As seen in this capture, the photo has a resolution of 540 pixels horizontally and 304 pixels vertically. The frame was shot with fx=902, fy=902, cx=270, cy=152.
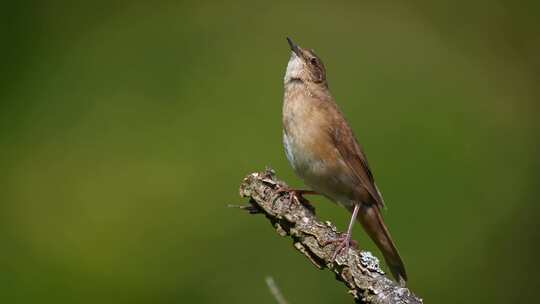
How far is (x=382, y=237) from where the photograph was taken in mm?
5121

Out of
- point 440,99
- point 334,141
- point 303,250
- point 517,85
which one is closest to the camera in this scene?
point 303,250

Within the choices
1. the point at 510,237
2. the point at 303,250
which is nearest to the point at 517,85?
the point at 510,237

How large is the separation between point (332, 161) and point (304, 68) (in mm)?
760

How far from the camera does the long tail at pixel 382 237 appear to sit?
5.02 m

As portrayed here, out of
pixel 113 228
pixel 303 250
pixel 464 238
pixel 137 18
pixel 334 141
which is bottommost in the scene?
pixel 303 250

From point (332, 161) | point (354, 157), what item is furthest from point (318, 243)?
point (354, 157)

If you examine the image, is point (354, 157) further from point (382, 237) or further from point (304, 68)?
point (304, 68)

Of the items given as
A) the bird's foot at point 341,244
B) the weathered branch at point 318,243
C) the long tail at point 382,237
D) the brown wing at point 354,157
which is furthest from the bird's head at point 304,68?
the bird's foot at point 341,244

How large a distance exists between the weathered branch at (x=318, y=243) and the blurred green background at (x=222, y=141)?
5.49 ft

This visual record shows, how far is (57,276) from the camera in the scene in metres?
5.61

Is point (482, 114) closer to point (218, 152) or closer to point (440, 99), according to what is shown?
point (440, 99)

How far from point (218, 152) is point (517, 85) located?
124 inches

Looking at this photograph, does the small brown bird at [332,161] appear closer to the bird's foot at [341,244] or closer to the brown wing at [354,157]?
the brown wing at [354,157]

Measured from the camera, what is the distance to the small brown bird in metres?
5.06
